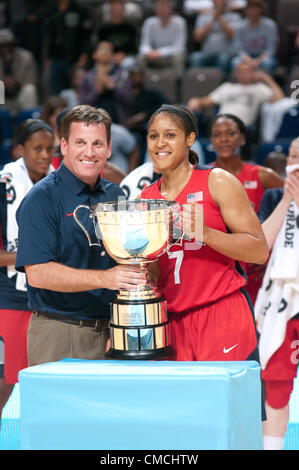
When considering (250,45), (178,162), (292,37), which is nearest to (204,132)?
(250,45)

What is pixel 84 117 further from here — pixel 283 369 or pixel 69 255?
pixel 283 369

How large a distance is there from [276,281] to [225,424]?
1.66 meters

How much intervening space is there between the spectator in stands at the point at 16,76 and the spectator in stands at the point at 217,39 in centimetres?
173

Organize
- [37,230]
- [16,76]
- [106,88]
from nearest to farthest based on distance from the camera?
[37,230] < [106,88] < [16,76]

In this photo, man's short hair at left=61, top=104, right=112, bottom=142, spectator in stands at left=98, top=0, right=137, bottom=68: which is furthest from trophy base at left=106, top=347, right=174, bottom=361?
spectator in stands at left=98, top=0, right=137, bottom=68

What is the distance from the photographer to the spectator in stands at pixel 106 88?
22.9 feet

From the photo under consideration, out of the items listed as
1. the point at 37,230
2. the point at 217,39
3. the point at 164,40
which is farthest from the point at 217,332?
the point at 164,40

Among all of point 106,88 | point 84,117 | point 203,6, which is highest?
point 203,6

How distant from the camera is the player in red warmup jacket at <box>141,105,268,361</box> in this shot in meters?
2.54

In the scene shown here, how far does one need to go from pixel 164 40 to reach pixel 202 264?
19.8ft

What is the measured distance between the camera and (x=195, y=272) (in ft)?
8.49

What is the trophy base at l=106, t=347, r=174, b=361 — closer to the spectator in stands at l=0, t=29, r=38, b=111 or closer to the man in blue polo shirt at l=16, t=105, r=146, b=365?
the man in blue polo shirt at l=16, t=105, r=146, b=365

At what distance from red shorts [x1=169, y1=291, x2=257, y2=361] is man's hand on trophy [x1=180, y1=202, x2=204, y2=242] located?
32 centimetres
